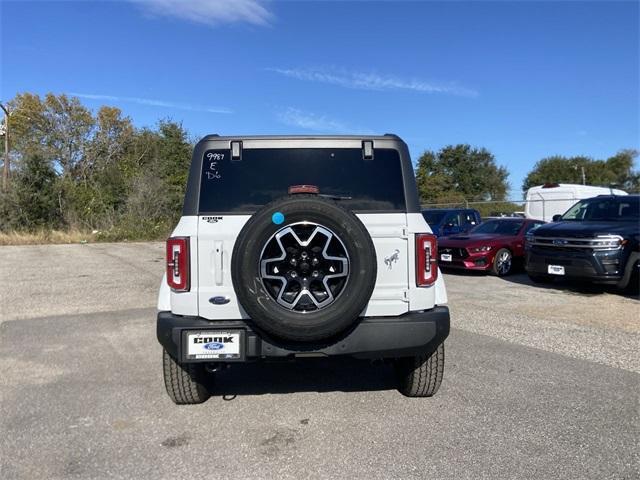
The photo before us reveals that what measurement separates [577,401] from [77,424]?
368 cm

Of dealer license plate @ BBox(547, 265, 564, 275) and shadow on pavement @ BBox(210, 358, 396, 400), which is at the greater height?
dealer license plate @ BBox(547, 265, 564, 275)

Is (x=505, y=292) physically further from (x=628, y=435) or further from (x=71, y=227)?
(x=71, y=227)

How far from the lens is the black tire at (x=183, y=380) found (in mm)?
3822

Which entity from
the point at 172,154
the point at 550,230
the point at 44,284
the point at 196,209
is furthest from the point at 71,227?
the point at 196,209

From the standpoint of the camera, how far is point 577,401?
13.1 feet

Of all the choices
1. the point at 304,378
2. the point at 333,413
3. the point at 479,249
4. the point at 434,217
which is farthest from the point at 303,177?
the point at 434,217

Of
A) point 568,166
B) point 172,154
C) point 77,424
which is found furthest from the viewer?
point 568,166

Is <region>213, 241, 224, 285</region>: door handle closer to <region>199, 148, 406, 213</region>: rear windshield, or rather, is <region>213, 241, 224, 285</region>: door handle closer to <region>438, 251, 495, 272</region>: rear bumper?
<region>199, 148, 406, 213</region>: rear windshield

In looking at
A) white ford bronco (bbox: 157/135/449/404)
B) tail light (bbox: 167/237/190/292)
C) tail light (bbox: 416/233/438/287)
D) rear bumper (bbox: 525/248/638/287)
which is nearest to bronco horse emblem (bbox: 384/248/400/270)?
white ford bronco (bbox: 157/135/449/404)

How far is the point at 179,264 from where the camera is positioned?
136 inches

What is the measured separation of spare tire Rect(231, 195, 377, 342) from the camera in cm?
318

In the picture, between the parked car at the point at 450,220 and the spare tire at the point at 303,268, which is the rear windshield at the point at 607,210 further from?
the spare tire at the point at 303,268

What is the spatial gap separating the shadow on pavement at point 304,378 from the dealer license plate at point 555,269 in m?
5.12

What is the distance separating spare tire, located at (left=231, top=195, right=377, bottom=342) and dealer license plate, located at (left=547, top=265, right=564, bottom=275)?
6.67 meters
